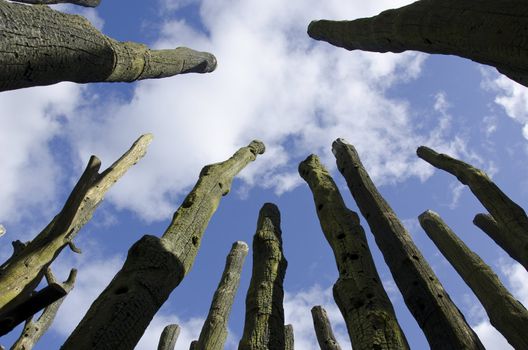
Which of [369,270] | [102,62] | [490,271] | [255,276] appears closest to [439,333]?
[369,270]

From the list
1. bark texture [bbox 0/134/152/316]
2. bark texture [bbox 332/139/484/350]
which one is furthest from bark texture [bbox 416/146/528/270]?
bark texture [bbox 0/134/152/316]

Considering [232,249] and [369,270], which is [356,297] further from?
[232,249]

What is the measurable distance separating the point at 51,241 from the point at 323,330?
4.74 m

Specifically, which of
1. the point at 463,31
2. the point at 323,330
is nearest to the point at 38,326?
the point at 323,330

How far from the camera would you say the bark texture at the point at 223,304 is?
650cm

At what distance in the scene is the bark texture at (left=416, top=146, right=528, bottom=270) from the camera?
630 centimetres

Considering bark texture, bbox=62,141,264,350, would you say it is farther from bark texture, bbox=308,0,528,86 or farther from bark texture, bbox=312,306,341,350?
bark texture, bbox=312,306,341,350

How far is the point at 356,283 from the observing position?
4.22 m

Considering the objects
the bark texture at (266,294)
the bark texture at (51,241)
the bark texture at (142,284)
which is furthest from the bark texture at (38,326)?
the bark texture at (142,284)

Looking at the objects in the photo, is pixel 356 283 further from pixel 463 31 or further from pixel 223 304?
pixel 223 304

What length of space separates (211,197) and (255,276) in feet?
3.11

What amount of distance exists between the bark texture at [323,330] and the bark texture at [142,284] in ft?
14.4

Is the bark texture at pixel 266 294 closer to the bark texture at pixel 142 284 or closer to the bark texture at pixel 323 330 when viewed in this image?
the bark texture at pixel 142 284

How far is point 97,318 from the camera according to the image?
2648 millimetres
